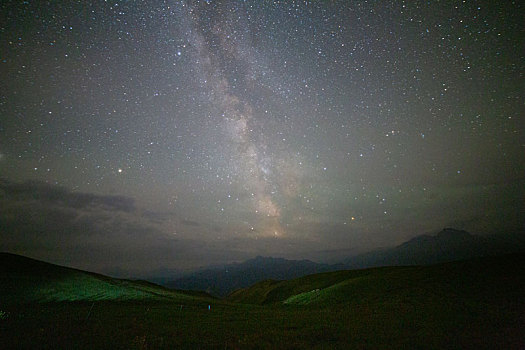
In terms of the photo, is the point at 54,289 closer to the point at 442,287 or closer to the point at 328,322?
the point at 328,322

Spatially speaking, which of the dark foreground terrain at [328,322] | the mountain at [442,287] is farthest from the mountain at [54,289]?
the mountain at [442,287]

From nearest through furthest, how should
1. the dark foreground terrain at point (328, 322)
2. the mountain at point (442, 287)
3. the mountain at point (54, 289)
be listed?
the dark foreground terrain at point (328, 322)
the mountain at point (442, 287)
the mountain at point (54, 289)

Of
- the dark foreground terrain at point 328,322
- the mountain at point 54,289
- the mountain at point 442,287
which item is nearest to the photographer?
the dark foreground terrain at point 328,322

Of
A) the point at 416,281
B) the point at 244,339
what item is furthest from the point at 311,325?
the point at 416,281

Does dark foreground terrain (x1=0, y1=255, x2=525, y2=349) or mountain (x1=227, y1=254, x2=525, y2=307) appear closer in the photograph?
dark foreground terrain (x1=0, y1=255, x2=525, y2=349)

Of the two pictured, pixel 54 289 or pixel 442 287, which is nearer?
pixel 442 287

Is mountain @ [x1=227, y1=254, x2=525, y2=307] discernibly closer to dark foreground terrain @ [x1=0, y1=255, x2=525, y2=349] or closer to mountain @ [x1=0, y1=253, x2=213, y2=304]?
dark foreground terrain @ [x1=0, y1=255, x2=525, y2=349]

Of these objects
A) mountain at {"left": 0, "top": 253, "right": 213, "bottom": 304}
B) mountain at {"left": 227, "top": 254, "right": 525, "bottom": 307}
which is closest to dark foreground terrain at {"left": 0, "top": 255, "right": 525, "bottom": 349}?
mountain at {"left": 227, "top": 254, "right": 525, "bottom": 307}

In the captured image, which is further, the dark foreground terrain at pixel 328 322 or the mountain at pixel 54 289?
the mountain at pixel 54 289

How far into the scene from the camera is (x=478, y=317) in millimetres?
21859

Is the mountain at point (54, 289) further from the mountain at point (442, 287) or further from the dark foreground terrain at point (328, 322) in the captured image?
the mountain at point (442, 287)

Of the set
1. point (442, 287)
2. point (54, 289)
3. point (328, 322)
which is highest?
point (442, 287)

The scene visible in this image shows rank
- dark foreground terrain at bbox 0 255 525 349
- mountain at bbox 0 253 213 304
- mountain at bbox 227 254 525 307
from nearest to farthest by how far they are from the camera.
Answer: dark foreground terrain at bbox 0 255 525 349
mountain at bbox 227 254 525 307
mountain at bbox 0 253 213 304

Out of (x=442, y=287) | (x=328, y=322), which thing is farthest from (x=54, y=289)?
(x=442, y=287)
